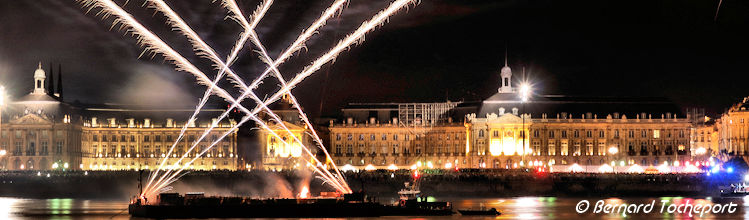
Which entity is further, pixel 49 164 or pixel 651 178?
pixel 49 164

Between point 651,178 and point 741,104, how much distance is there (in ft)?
150

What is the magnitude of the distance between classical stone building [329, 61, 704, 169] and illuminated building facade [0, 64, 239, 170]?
100.0 ft

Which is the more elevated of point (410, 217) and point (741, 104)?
point (741, 104)

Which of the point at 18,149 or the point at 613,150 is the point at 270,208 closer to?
the point at 613,150

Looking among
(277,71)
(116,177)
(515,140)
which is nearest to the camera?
(277,71)

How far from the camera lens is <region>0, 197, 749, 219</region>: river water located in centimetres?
9788

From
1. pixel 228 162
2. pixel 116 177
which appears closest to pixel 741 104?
pixel 228 162

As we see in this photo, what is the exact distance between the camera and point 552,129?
17875 centimetres

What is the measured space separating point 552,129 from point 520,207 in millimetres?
68726

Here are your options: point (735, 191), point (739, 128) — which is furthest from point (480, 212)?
point (739, 128)

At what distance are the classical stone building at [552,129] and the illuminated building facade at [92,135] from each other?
1200 inches

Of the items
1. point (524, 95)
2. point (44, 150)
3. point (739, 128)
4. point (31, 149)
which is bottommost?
→ point (44, 150)

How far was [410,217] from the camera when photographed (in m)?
95.0

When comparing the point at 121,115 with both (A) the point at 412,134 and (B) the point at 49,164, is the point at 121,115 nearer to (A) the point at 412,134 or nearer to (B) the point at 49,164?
(B) the point at 49,164
